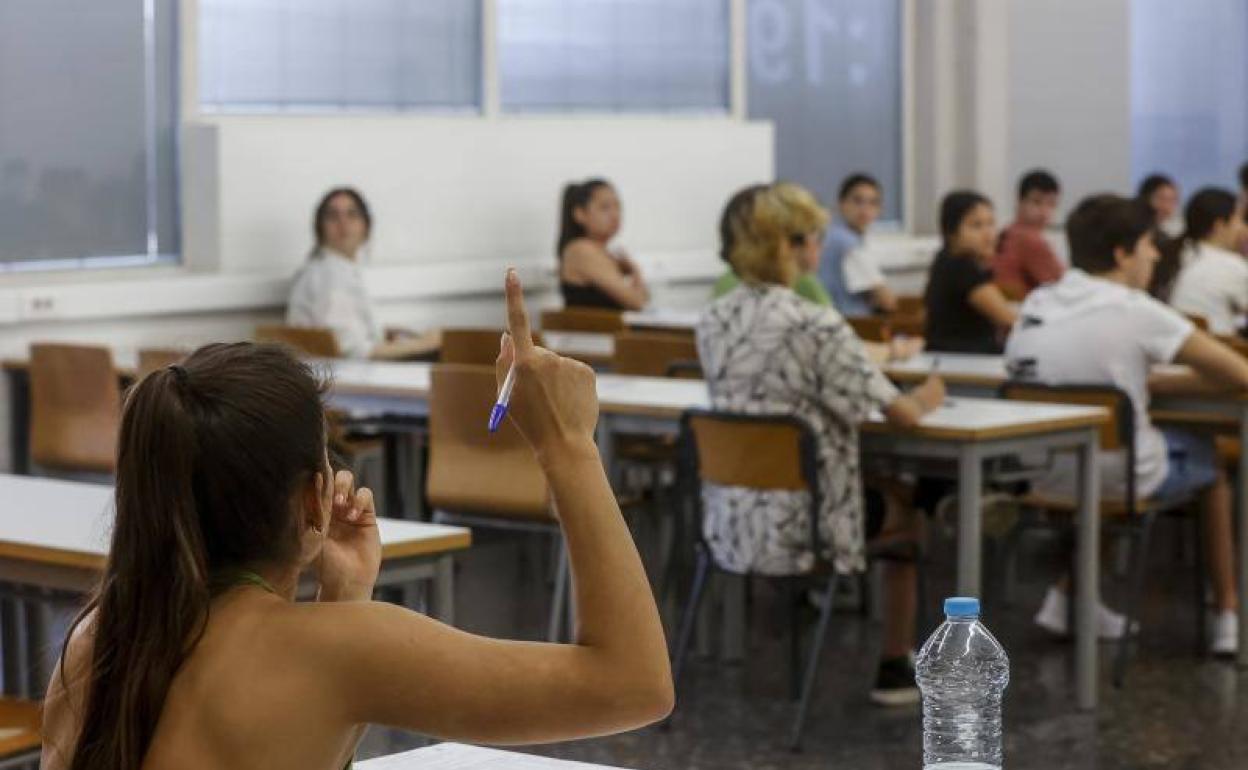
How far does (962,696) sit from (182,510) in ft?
6.14

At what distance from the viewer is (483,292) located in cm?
941

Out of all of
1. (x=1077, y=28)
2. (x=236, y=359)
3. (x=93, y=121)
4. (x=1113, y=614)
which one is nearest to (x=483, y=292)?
(x=93, y=121)

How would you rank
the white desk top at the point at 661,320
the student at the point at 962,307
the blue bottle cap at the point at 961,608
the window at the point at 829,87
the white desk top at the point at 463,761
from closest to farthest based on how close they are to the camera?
the blue bottle cap at the point at 961,608 < the white desk top at the point at 463,761 < the student at the point at 962,307 < the white desk top at the point at 661,320 < the window at the point at 829,87

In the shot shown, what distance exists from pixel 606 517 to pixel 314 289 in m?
6.60

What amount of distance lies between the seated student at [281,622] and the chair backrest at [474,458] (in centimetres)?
396

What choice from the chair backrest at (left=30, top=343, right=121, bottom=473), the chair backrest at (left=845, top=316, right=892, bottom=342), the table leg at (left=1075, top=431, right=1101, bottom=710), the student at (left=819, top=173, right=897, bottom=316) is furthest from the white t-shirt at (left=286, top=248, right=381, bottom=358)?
the table leg at (left=1075, top=431, right=1101, bottom=710)

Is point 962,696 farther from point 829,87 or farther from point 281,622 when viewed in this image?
point 829,87

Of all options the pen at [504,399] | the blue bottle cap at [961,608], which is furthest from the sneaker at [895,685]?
the pen at [504,399]

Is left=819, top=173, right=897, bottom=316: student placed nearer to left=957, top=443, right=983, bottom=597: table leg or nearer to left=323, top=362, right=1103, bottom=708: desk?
left=323, top=362, right=1103, bottom=708: desk

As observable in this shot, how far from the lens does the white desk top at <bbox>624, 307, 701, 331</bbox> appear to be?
8500 millimetres

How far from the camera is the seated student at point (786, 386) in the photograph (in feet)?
17.0

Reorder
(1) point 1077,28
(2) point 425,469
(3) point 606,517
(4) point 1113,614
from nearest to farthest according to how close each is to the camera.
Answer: (3) point 606,517 < (4) point 1113,614 < (2) point 425,469 < (1) point 1077,28

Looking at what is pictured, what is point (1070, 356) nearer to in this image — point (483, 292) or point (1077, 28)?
point (483, 292)

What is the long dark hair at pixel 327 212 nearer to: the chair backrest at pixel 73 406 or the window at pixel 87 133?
the window at pixel 87 133
